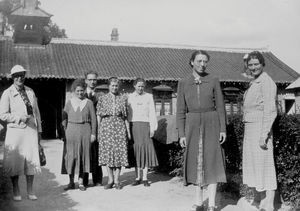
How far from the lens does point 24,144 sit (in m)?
5.53

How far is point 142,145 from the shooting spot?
6.77 m

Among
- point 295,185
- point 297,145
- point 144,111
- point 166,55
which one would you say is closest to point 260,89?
point 297,145

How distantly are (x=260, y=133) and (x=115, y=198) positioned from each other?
2.40m

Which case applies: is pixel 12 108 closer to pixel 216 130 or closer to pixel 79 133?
pixel 79 133

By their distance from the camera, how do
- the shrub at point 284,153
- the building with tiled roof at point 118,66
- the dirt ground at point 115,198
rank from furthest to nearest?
the building with tiled roof at point 118,66
the dirt ground at point 115,198
the shrub at point 284,153

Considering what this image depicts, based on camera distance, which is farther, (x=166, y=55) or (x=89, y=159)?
(x=166, y=55)

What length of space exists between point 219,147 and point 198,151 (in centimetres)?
26

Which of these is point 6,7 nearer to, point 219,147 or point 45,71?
point 45,71

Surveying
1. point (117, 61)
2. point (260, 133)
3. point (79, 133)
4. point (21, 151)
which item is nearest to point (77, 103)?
point (79, 133)

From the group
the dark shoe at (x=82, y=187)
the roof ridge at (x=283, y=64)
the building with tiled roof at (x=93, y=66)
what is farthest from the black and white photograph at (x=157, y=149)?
the roof ridge at (x=283, y=64)

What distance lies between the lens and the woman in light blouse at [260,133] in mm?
4406

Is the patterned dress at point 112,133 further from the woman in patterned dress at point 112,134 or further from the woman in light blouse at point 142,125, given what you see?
the woman in light blouse at point 142,125

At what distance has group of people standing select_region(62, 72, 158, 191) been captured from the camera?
20.8 ft

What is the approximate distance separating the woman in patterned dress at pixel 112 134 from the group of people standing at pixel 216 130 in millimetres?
1738
